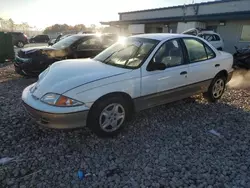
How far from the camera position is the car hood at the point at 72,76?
308 centimetres

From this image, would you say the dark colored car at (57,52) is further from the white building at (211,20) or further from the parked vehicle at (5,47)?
the white building at (211,20)

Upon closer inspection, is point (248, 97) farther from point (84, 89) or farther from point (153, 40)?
point (84, 89)

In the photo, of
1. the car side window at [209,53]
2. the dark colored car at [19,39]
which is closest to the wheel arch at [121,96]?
→ the car side window at [209,53]

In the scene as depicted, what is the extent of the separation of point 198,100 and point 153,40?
83.8 inches

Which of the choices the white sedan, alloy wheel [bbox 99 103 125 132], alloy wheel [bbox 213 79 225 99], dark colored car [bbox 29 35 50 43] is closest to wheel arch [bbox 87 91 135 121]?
the white sedan

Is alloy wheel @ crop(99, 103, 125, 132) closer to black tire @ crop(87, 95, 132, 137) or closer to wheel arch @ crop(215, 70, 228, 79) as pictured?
black tire @ crop(87, 95, 132, 137)

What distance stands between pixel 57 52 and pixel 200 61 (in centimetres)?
460

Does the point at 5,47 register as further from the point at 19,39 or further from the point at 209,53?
the point at 19,39

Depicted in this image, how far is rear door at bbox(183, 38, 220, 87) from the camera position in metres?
4.24

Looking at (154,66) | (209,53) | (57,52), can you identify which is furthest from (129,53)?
(57,52)

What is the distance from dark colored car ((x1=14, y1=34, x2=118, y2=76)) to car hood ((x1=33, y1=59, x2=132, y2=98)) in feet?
10.2

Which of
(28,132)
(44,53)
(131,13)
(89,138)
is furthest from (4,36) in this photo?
(131,13)

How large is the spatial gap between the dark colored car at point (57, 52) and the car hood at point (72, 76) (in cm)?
312

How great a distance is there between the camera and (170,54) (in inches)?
156
